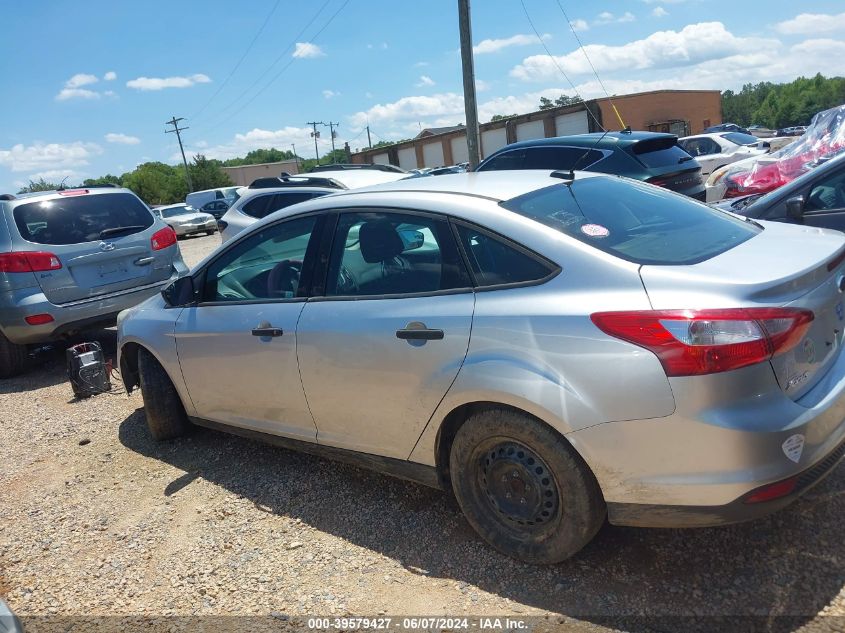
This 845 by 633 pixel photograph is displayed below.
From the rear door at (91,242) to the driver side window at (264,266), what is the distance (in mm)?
3207

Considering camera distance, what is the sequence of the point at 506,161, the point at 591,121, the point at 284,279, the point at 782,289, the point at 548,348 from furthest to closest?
the point at 591,121 < the point at 506,161 < the point at 284,279 < the point at 548,348 < the point at 782,289

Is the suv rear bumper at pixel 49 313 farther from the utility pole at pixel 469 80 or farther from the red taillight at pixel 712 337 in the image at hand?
the utility pole at pixel 469 80

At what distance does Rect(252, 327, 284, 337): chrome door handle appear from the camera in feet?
11.2

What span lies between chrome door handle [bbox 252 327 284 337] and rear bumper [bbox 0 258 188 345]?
113 inches

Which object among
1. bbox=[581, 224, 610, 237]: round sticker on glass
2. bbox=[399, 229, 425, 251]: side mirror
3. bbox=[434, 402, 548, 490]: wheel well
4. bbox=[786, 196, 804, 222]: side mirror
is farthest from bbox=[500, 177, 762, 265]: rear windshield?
→ bbox=[786, 196, 804, 222]: side mirror

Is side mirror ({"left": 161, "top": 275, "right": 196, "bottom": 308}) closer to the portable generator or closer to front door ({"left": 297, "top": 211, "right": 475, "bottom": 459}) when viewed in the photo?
front door ({"left": 297, "top": 211, "right": 475, "bottom": 459})

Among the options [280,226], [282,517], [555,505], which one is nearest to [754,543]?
[555,505]

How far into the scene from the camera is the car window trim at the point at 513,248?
8.42 feet

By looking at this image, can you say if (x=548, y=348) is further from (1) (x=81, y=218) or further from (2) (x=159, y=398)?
(1) (x=81, y=218)

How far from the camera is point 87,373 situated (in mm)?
5742

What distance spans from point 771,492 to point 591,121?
36.0 metres

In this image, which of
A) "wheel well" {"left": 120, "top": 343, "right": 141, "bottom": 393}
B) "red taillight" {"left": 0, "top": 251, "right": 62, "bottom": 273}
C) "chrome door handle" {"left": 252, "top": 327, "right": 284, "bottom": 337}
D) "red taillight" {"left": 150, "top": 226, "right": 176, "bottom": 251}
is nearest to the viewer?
"chrome door handle" {"left": 252, "top": 327, "right": 284, "bottom": 337}

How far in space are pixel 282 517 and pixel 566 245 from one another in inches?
82.3

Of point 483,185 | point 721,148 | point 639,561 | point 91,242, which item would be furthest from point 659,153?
point 721,148
